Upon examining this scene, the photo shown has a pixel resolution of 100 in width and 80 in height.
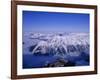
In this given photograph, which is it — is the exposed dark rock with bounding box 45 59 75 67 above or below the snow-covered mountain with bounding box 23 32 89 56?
below

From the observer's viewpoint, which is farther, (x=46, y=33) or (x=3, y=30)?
(x=46, y=33)

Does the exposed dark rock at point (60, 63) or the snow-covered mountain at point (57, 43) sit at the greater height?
the snow-covered mountain at point (57, 43)

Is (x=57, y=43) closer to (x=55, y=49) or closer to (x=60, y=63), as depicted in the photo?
(x=55, y=49)

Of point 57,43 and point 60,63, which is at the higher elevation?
point 57,43

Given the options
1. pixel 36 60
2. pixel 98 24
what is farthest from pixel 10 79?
pixel 98 24

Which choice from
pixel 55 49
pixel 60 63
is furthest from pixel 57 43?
pixel 60 63

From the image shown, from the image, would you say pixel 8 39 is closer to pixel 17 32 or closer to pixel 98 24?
pixel 17 32

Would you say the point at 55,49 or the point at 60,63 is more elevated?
the point at 55,49

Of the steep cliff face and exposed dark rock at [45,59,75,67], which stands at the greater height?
the steep cliff face
